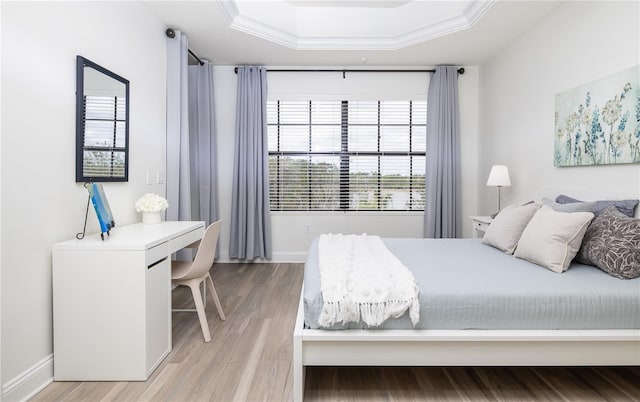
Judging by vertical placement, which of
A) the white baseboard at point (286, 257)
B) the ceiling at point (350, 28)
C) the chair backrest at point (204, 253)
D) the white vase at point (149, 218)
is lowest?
the white baseboard at point (286, 257)

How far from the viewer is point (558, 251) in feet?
6.70

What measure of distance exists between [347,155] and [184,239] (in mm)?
2720

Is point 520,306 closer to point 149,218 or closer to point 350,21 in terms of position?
point 149,218

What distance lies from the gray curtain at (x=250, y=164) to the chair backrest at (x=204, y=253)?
6.58 ft

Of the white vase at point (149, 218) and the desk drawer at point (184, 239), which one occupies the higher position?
the white vase at point (149, 218)

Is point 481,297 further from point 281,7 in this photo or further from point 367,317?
point 281,7

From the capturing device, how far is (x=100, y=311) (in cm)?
190

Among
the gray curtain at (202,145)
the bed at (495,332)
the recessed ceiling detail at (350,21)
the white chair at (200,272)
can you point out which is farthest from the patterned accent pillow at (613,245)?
the gray curtain at (202,145)

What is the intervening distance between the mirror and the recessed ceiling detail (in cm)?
136

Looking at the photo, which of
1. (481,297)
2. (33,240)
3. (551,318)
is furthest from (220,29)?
(551,318)

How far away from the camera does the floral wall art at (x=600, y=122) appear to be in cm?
235

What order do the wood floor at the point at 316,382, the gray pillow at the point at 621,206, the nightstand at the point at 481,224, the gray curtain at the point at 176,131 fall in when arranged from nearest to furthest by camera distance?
the wood floor at the point at 316,382, the gray pillow at the point at 621,206, the gray curtain at the point at 176,131, the nightstand at the point at 481,224

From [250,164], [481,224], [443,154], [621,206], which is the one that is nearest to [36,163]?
[250,164]

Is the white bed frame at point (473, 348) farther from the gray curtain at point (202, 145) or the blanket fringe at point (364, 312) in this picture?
the gray curtain at point (202, 145)
